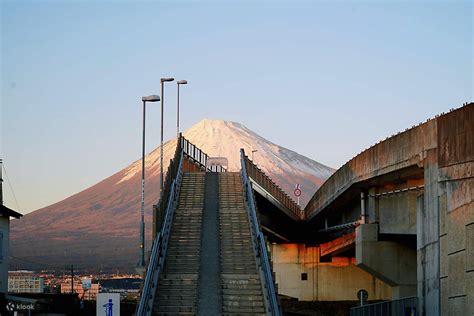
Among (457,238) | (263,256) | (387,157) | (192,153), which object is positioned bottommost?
(263,256)

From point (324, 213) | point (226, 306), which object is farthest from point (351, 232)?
point (226, 306)

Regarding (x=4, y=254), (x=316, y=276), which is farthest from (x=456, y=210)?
(x=316, y=276)

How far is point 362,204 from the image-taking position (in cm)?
5881

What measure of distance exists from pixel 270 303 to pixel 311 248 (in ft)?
171

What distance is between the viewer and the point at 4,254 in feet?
225

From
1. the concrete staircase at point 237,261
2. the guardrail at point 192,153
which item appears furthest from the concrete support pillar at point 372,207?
the guardrail at point 192,153

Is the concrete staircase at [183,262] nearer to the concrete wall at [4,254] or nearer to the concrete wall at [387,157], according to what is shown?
the concrete wall at [387,157]

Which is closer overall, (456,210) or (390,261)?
(456,210)

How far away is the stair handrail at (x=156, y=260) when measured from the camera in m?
39.8

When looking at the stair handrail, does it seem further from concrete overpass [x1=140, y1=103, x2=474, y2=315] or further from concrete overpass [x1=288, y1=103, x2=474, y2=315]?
concrete overpass [x1=288, y1=103, x2=474, y2=315]

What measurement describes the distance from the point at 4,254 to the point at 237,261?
27139 mm

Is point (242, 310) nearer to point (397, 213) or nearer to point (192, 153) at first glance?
point (397, 213)

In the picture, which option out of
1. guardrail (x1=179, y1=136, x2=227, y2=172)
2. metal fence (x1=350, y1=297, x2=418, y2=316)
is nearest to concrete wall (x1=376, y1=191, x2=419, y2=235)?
metal fence (x1=350, y1=297, x2=418, y2=316)

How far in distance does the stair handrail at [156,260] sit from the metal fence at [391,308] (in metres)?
8.72
